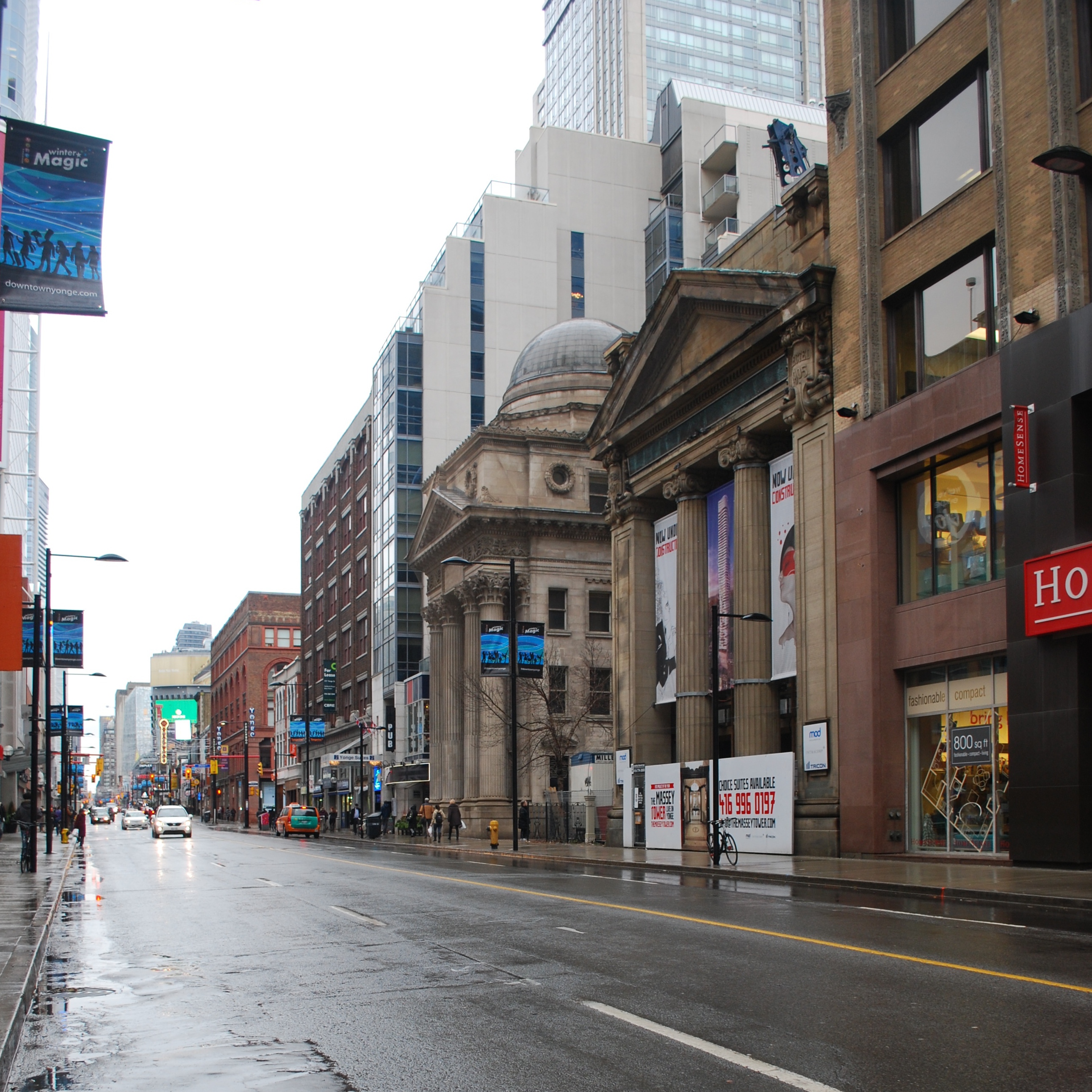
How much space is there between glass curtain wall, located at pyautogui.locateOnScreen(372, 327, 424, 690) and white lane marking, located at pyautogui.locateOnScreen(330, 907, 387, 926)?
58.8m

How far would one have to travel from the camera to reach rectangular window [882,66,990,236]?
2712cm

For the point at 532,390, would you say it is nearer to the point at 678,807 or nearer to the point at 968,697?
the point at 678,807

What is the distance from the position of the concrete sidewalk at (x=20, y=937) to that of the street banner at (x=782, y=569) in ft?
61.9

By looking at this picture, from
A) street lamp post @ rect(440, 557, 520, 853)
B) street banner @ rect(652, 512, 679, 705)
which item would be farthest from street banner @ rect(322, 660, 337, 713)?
street banner @ rect(652, 512, 679, 705)

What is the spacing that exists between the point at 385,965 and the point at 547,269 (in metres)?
77.2

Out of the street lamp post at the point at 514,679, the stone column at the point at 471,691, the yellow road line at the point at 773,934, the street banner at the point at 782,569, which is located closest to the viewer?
the yellow road line at the point at 773,934

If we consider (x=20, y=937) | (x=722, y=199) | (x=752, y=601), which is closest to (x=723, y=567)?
(x=752, y=601)

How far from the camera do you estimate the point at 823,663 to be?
3088 cm

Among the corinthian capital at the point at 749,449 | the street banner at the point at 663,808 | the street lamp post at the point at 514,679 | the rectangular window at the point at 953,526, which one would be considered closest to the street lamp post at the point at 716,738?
the street banner at the point at 663,808

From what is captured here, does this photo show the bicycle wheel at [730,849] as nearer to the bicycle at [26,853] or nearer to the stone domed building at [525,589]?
the bicycle at [26,853]

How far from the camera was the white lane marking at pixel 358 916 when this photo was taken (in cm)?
1547

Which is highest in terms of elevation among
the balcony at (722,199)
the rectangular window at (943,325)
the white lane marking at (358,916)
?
the balcony at (722,199)

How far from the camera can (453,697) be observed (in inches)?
2549

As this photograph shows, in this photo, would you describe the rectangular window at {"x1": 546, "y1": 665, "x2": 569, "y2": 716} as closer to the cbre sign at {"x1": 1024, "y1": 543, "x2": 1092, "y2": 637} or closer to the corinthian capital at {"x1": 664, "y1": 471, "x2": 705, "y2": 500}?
the corinthian capital at {"x1": 664, "y1": 471, "x2": 705, "y2": 500}
